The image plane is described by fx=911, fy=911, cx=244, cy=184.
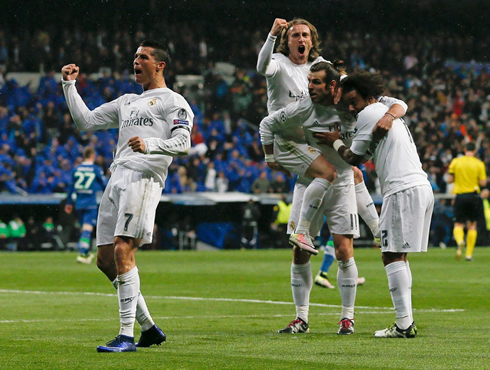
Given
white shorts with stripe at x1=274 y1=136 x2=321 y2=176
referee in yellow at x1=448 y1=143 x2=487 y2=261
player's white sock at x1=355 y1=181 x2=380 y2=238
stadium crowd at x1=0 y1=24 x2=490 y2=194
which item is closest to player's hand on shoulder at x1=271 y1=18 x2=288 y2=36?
white shorts with stripe at x1=274 y1=136 x2=321 y2=176

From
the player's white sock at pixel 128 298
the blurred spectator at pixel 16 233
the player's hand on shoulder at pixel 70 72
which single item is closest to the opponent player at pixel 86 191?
the blurred spectator at pixel 16 233

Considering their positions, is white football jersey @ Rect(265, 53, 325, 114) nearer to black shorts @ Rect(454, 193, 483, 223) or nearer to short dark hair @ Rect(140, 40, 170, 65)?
short dark hair @ Rect(140, 40, 170, 65)

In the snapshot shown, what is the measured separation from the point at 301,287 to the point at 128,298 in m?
2.15

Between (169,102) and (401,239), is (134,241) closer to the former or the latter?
(169,102)

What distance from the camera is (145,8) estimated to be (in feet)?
117

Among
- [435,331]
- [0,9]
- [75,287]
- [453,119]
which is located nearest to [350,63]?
[453,119]

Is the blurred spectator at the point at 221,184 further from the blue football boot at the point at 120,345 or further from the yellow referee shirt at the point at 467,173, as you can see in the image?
the blue football boot at the point at 120,345

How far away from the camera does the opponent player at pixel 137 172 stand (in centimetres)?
650

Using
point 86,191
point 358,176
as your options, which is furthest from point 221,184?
point 358,176

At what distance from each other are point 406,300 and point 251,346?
140cm

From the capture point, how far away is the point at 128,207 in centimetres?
658

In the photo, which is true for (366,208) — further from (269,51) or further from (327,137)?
(269,51)

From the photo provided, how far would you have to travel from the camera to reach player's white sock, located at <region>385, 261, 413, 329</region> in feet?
23.6

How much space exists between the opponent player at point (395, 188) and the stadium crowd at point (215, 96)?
61.5 ft
